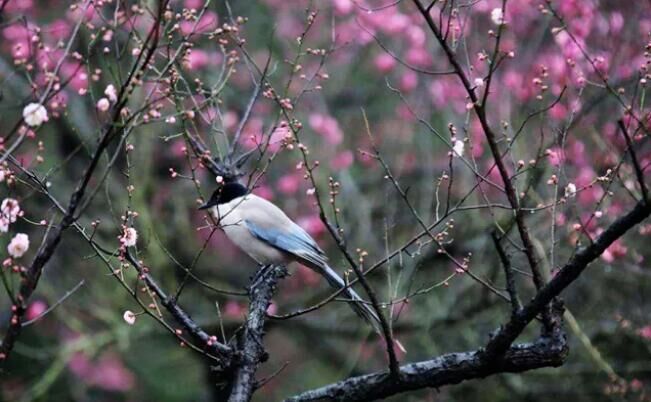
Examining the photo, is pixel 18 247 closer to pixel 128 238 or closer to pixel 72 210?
pixel 72 210

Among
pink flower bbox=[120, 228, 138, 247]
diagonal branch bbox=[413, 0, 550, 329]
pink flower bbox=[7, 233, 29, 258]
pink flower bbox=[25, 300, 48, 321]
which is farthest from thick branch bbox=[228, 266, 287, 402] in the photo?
pink flower bbox=[25, 300, 48, 321]

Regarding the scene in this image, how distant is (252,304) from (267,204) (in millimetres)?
1689

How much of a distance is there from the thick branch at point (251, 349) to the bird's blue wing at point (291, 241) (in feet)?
2.93

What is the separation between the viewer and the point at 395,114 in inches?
402

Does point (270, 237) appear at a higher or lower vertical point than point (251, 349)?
higher

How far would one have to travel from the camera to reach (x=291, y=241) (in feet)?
19.4

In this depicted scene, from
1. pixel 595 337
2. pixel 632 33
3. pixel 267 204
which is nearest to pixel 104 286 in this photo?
pixel 267 204

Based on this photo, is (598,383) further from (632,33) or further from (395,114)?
(395,114)

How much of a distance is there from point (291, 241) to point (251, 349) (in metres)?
1.75

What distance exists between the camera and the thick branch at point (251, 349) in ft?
13.3

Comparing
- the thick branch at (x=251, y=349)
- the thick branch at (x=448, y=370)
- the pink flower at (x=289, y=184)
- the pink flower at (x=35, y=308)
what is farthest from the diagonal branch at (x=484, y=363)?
the pink flower at (x=35, y=308)

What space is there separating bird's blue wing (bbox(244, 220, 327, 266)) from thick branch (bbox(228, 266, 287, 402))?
35.2 inches

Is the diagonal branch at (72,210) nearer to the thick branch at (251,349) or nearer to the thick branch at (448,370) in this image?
the thick branch at (251,349)

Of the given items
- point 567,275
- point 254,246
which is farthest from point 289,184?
point 567,275
